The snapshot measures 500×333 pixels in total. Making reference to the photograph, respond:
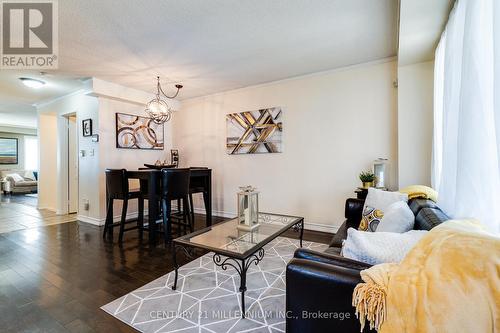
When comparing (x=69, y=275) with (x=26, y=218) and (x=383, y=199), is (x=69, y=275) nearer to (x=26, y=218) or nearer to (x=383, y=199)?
(x=383, y=199)

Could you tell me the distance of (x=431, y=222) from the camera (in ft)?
4.42

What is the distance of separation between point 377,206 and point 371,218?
0.41 ft

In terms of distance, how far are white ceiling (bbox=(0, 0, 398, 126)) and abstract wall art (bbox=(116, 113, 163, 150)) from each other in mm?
689

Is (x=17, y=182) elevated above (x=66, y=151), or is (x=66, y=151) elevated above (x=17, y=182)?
(x=66, y=151)

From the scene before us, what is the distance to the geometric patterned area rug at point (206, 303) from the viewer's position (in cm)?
152

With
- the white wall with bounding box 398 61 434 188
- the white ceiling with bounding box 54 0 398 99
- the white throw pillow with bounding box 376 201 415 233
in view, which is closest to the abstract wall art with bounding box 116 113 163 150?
the white ceiling with bounding box 54 0 398 99

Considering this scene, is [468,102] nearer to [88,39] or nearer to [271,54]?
[271,54]

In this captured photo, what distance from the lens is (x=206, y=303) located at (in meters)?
1.75

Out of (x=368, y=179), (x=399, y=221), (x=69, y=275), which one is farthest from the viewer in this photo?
(x=368, y=179)

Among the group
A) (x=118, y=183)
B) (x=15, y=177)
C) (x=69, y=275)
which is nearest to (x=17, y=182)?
(x=15, y=177)

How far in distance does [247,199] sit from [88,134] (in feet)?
11.1

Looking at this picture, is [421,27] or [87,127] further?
[87,127]

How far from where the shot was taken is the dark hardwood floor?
157cm

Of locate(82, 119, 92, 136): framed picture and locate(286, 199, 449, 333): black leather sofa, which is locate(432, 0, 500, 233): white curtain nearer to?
locate(286, 199, 449, 333): black leather sofa
